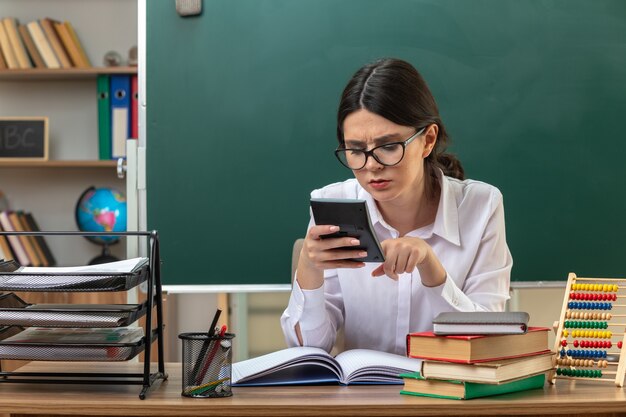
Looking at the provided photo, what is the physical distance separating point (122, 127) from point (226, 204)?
51.5 inches

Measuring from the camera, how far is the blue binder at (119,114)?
160 inches

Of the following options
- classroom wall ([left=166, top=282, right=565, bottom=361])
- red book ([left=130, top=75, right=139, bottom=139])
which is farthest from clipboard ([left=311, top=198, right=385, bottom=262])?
red book ([left=130, top=75, right=139, bottom=139])

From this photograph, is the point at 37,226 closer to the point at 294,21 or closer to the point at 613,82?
the point at 294,21

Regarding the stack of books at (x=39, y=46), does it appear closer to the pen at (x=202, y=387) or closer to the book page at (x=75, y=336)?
the book page at (x=75, y=336)

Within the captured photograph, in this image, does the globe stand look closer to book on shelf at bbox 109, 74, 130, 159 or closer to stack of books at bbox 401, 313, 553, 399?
book on shelf at bbox 109, 74, 130, 159

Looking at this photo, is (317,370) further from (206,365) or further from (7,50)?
(7,50)

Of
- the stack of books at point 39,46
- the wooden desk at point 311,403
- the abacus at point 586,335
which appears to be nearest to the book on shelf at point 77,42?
the stack of books at point 39,46

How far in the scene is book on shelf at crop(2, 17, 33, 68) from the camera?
4098mm

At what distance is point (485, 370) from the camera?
4.20 feet

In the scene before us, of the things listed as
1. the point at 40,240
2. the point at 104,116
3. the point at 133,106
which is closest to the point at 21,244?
the point at 40,240

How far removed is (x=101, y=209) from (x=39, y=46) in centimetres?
87

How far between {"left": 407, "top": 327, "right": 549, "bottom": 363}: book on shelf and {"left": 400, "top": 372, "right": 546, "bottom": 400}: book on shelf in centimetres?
4

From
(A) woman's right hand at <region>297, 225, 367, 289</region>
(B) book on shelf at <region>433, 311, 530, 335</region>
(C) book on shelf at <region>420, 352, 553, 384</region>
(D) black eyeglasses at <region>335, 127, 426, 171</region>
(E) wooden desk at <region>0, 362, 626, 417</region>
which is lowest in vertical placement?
(E) wooden desk at <region>0, 362, 626, 417</region>

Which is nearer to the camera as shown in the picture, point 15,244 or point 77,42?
point 15,244
